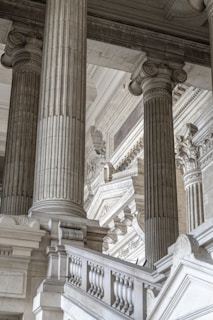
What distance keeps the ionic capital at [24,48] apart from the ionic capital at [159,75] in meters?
3.46

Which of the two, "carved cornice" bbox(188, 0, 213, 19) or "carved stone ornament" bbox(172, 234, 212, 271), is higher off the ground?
"carved cornice" bbox(188, 0, 213, 19)

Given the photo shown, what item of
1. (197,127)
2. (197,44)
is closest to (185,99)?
(197,127)

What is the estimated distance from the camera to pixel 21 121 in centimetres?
1659

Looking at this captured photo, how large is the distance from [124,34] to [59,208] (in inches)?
355

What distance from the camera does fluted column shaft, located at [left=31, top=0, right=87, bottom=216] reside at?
1189 centimetres

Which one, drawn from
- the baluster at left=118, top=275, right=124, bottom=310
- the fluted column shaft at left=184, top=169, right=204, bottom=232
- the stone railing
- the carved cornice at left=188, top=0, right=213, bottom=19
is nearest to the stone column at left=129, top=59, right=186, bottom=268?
the carved cornice at left=188, top=0, right=213, bottom=19

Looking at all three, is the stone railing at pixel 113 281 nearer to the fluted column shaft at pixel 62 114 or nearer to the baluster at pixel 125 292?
the baluster at pixel 125 292

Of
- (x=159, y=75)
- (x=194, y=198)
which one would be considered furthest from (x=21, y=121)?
(x=194, y=198)

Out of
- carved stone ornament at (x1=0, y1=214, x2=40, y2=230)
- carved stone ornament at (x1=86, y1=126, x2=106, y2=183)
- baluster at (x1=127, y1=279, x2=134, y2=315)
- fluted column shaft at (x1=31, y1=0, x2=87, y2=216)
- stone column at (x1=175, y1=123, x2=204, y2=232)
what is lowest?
baluster at (x1=127, y1=279, x2=134, y2=315)

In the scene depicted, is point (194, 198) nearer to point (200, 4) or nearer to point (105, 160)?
point (105, 160)

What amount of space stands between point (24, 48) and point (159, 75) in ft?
14.0

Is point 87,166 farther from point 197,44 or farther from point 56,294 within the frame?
point 56,294

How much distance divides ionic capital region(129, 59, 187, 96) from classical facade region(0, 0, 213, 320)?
0.12ft

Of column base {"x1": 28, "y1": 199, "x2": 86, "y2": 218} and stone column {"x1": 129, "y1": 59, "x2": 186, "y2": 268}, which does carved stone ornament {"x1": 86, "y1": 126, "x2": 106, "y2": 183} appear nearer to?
stone column {"x1": 129, "y1": 59, "x2": 186, "y2": 268}
